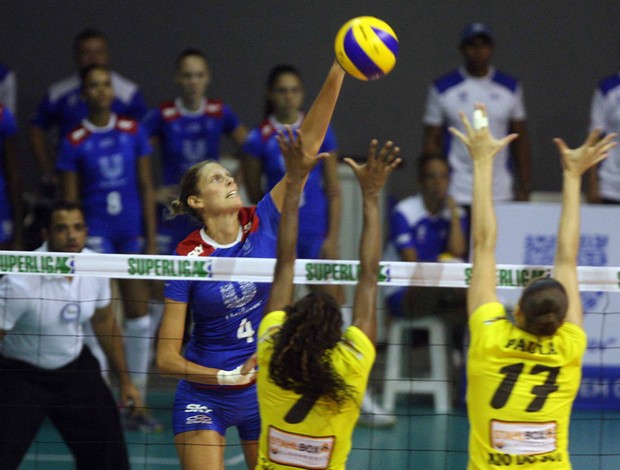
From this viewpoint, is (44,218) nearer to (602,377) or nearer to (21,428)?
(21,428)

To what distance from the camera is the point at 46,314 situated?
591 cm

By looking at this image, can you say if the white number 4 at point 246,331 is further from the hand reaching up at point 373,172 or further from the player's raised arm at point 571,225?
the player's raised arm at point 571,225

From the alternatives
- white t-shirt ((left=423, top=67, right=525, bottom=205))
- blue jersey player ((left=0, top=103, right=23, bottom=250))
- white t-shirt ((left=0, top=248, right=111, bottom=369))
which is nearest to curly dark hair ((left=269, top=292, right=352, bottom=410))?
white t-shirt ((left=0, top=248, right=111, bottom=369))

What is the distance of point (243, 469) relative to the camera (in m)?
6.88

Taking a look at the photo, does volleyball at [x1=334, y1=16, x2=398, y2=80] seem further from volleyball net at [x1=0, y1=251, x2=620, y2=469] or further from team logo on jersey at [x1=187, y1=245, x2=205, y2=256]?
team logo on jersey at [x1=187, y1=245, x2=205, y2=256]

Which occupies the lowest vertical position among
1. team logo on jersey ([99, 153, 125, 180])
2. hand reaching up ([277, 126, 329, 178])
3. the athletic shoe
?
the athletic shoe

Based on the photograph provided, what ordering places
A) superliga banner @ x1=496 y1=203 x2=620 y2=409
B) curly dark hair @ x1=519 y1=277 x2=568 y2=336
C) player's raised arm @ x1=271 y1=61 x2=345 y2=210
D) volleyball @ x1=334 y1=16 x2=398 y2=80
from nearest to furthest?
curly dark hair @ x1=519 y1=277 x2=568 y2=336, player's raised arm @ x1=271 y1=61 x2=345 y2=210, volleyball @ x1=334 y1=16 x2=398 y2=80, superliga banner @ x1=496 y1=203 x2=620 y2=409

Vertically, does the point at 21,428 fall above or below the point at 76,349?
below

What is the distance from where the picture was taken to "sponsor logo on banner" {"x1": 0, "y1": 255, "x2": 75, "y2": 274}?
499 cm

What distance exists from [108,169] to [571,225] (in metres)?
4.06

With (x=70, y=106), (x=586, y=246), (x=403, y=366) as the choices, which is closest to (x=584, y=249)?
(x=586, y=246)

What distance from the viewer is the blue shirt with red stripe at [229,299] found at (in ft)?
15.6

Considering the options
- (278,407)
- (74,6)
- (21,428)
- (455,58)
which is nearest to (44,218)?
(74,6)

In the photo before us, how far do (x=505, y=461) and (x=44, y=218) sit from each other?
5.29 m
